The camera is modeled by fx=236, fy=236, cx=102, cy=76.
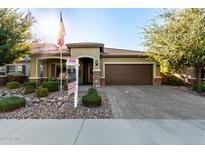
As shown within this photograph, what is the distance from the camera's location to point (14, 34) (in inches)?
711

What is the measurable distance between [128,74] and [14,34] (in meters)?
10.6

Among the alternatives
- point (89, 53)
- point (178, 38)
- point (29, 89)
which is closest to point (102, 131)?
point (29, 89)

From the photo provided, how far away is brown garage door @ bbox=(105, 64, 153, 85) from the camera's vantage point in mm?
22125

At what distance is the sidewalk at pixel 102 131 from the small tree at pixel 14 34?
10296mm

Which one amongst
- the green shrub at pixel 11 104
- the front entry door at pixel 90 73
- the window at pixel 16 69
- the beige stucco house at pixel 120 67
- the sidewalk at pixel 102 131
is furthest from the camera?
the window at pixel 16 69

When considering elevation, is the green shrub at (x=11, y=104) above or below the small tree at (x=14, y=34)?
below

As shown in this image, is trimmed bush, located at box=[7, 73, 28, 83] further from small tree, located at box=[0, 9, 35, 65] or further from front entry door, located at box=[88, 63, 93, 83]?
front entry door, located at box=[88, 63, 93, 83]

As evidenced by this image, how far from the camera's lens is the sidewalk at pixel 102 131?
612 cm

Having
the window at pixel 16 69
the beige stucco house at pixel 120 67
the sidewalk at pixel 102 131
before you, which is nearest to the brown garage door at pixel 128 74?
the beige stucco house at pixel 120 67

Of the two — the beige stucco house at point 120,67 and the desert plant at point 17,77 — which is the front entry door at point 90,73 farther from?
the desert plant at point 17,77

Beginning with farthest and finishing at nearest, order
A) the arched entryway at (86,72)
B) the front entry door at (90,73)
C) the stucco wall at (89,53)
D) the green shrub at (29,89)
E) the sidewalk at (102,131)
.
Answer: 1. the front entry door at (90,73)
2. the arched entryway at (86,72)
3. the stucco wall at (89,53)
4. the green shrub at (29,89)
5. the sidewalk at (102,131)

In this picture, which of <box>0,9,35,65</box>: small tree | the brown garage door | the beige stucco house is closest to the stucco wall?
the beige stucco house
